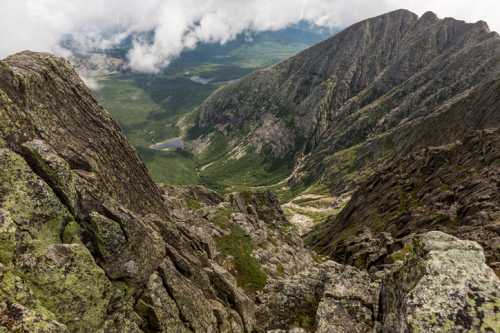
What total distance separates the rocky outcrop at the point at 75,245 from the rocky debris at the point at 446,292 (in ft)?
65.8

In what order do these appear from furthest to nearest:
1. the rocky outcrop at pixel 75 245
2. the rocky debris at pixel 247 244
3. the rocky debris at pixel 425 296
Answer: the rocky debris at pixel 247 244, the rocky outcrop at pixel 75 245, the rocky debris at pixel 425 296

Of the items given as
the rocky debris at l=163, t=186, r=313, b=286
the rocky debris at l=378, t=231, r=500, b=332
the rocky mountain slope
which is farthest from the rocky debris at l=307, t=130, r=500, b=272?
the rocky debris at l=378, t=231, r=500, b=332

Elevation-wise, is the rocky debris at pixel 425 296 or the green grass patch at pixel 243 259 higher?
the rocky debris at pixel 425 296

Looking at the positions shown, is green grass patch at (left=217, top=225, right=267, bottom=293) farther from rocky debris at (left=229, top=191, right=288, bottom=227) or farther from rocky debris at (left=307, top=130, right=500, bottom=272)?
rocky debris at (left=229, top=191, right=288, bottom=227)

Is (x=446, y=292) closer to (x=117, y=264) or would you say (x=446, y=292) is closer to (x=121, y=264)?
(x=121, y=264)

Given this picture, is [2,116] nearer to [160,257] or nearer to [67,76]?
[160,257]

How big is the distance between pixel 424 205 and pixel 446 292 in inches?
4316

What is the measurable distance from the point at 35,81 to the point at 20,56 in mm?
10423

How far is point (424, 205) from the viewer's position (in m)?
118

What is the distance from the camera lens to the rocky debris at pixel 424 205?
81125 mm

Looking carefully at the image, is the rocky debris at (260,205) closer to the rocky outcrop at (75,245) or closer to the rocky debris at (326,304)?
the rocky outcrop at (75,245)

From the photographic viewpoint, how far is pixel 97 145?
157ft

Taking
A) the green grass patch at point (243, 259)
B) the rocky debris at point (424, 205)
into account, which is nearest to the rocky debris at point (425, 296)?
the green grass patch at point (243, 259)

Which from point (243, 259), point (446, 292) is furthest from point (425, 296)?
point (243, 259)
